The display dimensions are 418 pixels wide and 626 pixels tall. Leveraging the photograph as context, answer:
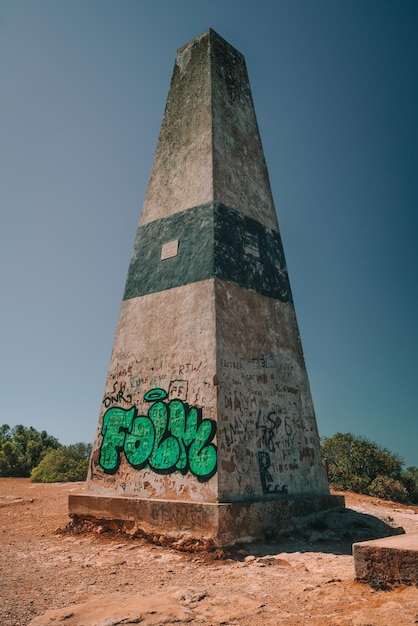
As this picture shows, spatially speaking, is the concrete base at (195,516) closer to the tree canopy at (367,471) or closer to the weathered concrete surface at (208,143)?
the weathered concrete surface at (208,143)

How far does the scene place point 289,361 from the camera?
8.71 metres

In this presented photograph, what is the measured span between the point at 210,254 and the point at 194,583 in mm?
5146

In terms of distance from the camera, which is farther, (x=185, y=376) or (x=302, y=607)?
(x=185, y=376)

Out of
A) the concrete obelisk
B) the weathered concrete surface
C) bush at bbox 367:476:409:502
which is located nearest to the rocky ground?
the concrete obelisk

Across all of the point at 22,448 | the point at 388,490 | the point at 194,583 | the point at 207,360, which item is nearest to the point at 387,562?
the point at 194,583

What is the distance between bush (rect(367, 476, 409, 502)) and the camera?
12977 mm

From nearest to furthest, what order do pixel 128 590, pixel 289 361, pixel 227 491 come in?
1. pixel 128 590
2. pixel 227 491
3. pixel 289 361

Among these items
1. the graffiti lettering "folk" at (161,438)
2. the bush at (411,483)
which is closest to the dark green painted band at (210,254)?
the graffiti lettering "folk" at (161,438)

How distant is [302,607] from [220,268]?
17.5 feet

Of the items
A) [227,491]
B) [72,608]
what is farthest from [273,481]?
[72,608]

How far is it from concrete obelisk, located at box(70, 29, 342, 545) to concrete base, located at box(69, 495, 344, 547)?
0.02 meters

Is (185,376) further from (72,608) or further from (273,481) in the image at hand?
(72,608)

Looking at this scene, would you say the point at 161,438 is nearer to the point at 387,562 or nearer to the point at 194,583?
the point at 194,583

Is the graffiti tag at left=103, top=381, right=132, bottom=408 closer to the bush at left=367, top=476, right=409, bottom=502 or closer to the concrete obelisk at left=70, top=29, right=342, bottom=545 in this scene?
the concrete obelisk at left=70, top=29, right=342, bottom=545
